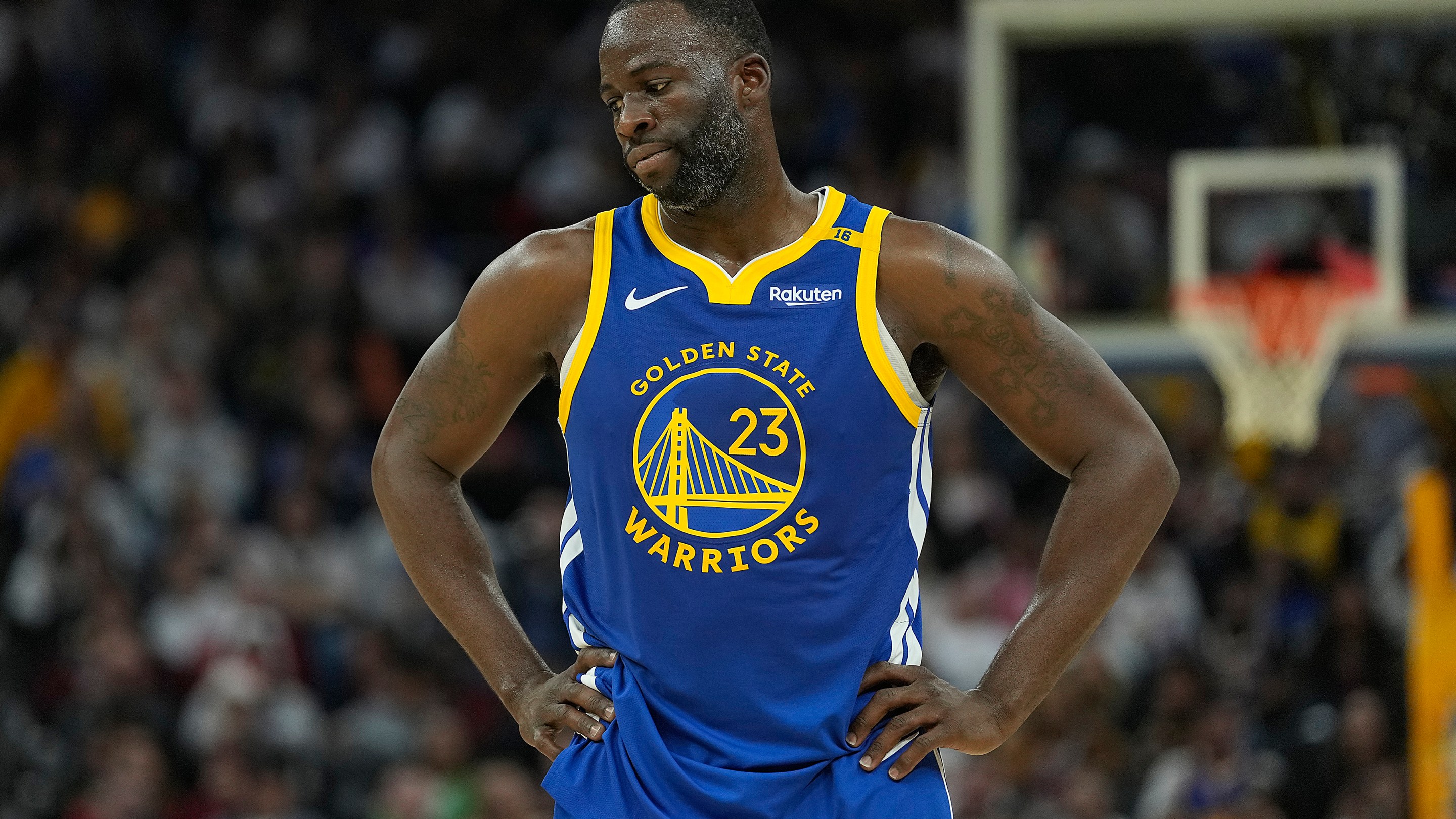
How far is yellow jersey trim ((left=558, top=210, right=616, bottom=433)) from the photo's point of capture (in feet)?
10.7

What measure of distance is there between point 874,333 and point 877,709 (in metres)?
0.68

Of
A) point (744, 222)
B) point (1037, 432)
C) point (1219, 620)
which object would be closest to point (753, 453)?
Answer: point (744, 222)

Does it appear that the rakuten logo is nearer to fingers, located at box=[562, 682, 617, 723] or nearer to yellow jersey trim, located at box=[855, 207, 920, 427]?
yellow jersey trim, located at box=[855, 207, 920, 427]

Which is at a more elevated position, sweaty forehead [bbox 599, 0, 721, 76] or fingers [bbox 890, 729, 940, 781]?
sweaty forehead [bbox 599, 0, 721, 76]

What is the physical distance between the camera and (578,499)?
332cm

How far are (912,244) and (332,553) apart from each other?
323 inches

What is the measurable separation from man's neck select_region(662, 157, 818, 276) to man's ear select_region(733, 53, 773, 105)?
0.43 ft

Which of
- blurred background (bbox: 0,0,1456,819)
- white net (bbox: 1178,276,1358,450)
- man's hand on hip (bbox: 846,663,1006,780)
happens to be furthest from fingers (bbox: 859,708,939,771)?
blurred background (bbox: 0,0,1456,819)

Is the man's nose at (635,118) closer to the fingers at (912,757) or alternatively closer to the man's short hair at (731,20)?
the man's short hair at (731,20)

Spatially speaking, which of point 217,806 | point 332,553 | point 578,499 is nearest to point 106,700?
point 217,806

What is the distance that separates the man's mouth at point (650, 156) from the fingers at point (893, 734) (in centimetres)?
109

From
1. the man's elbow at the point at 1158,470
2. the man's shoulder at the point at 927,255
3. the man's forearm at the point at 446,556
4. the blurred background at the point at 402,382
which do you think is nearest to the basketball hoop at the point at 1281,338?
the blurred background at the point at 402,382

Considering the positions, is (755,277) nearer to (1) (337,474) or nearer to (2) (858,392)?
(2) (858,392)

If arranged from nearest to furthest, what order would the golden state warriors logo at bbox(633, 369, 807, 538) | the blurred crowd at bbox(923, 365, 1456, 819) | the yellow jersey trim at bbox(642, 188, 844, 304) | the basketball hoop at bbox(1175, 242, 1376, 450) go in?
1. the golden state warriors logo at bbox(633, 369, 807, 538)
2. the yellow jersey trim at bbox(642, 188, 844, 304)
3. the basketball hoop at bbox(1175, 242, 1376, 450)
4. the blurred crowd at bbox(923, 365, 1456, 819)
